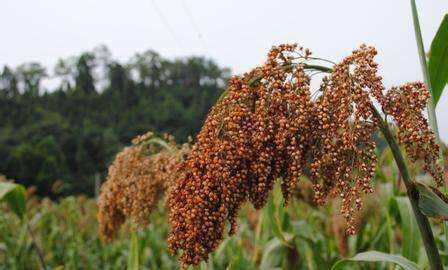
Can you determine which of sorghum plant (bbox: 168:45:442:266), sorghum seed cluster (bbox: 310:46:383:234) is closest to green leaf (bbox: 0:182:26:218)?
sorghum plant (bbox: 168:45:442:266)

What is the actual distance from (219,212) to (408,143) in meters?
0.52

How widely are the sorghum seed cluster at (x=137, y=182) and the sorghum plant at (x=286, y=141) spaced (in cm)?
104

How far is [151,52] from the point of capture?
87625 mm

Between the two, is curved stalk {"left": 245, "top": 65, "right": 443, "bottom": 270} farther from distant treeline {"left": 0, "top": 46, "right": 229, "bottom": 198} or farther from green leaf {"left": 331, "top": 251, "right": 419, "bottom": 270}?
distant treeline {"left": 0, "top": 46, "right": 229, "bottom": 198}

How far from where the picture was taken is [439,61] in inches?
72.6

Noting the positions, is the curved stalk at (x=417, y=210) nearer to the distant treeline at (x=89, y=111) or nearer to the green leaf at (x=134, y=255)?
the green leaf at (x=134, y=255)

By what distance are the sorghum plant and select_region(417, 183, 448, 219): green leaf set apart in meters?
0.05

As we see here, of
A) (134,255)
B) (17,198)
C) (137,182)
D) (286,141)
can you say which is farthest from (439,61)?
(17,198)

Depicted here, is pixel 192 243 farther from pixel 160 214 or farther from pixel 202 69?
pixel 202 69

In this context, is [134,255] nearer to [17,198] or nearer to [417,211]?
[17,198]

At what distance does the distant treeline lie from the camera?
56375 millimetres

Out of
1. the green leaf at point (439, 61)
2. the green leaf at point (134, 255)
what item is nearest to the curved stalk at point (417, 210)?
the green leaf at point (439, 61)

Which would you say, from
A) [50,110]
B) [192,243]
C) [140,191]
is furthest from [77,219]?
[50,110]

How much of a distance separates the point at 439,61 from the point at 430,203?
20.4 inches
